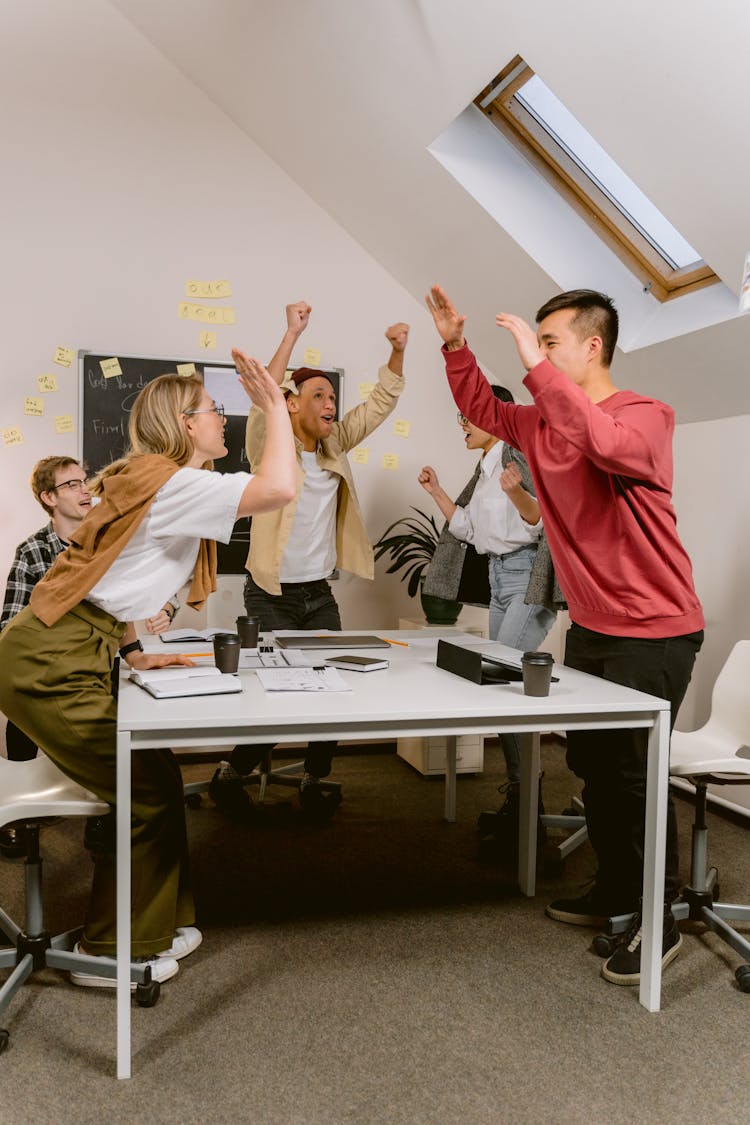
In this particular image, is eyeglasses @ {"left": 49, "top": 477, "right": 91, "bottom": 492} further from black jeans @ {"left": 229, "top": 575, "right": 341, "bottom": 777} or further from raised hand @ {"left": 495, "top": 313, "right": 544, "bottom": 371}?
raised hand @ {"left": 495, "top": 313, "right": 544, "bottom": 371}

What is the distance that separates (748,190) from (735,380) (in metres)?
0.87

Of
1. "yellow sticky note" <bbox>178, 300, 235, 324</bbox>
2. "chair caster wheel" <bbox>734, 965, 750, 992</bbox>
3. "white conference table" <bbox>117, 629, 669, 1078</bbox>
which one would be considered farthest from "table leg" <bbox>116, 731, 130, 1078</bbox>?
"yellow sticky note" <bbox>178, 300, 235, 324</bbox>

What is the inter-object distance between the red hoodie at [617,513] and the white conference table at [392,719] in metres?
0.21

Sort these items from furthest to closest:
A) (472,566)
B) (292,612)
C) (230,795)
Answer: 1. (472,566)
2. (230,795)
3. (292,612)

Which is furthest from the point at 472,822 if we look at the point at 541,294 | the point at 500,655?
the point at 541,294

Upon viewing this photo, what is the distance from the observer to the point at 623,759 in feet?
6.97

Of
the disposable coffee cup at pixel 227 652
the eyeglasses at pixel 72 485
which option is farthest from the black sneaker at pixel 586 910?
the eyeglasses at pixel 72 485

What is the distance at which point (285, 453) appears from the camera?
6.28 ft

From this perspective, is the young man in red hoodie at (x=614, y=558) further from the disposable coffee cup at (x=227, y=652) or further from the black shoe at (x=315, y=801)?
the black shoe at (x=315, y=801)

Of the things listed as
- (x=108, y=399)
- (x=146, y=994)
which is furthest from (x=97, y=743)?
(x=108, y=399)

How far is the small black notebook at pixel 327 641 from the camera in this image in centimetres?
262

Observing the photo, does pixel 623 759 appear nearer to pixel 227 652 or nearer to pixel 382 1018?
pixel 382 1018

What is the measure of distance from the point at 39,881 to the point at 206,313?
9.30 ft

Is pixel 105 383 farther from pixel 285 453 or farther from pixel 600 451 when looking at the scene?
pixel 600 451
